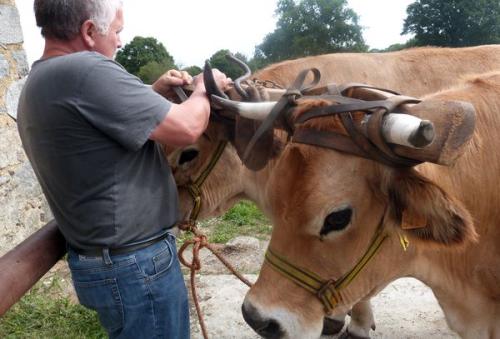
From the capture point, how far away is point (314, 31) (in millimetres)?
36688

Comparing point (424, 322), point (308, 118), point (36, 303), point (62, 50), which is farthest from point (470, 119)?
point (36, 303)

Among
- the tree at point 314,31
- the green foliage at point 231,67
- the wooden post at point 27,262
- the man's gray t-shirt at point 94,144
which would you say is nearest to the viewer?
the wooden post at point 27,262

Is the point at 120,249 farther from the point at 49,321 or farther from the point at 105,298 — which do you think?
the point at 49,321

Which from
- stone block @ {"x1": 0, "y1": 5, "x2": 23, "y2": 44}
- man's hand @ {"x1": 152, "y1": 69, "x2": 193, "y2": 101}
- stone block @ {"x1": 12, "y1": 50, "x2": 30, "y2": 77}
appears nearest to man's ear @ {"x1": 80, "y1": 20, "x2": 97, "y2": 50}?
man's hand @ {"x1": 152, "y1": 69, "x2": 193, "y2": 101}

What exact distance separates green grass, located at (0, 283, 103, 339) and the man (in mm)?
2139

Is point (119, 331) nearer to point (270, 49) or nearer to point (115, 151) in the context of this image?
point (115, 151)

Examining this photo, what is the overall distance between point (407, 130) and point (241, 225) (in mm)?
5798

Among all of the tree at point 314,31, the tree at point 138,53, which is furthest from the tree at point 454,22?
the tree at point 138,53

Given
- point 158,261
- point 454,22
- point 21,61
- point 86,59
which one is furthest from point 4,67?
point 454,22

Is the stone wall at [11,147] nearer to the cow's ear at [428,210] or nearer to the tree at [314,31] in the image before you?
the cow's ear at [428,210]

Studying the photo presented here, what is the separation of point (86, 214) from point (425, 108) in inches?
60.8

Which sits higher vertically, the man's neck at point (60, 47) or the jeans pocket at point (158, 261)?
the man's neck at point (60, 47)

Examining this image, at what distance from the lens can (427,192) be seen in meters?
1.92

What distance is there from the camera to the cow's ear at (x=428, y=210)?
1.91 m
